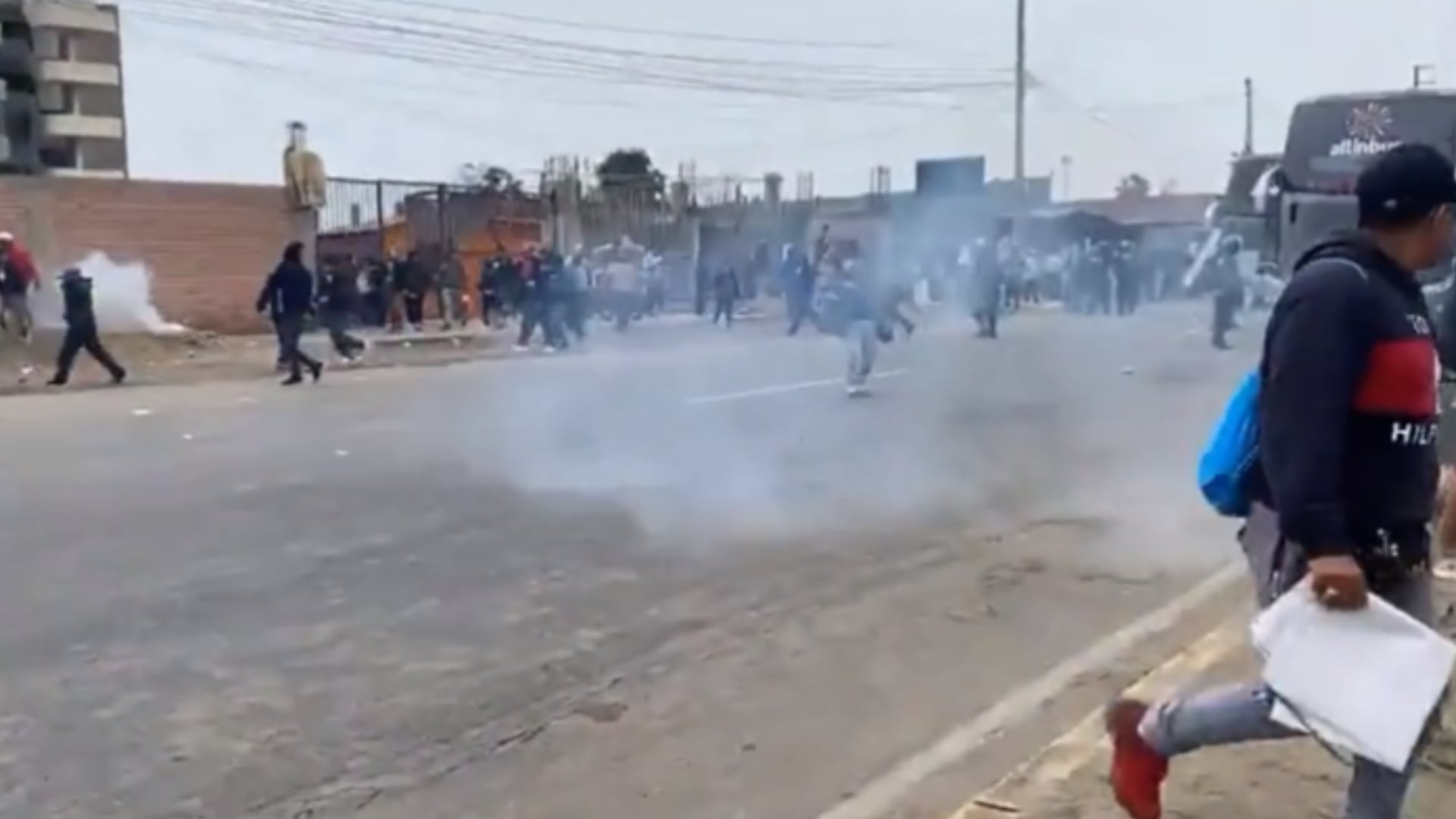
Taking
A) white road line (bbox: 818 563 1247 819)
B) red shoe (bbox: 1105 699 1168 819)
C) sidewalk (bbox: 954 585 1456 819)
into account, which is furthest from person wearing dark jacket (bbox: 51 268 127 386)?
red shoe (bbox: 1105 699 1168 819)

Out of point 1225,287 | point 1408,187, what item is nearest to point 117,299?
point 1225,287

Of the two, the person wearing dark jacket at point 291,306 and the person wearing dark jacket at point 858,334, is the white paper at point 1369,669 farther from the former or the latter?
the person wearing dark jacket at point 291,306

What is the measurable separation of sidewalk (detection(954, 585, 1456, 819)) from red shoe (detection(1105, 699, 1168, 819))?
6.8 inches

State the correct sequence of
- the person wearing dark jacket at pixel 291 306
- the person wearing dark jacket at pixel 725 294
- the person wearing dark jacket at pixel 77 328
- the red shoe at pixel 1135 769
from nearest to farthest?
the red shoe at pixel 1135 769, the person wearing dark jacket at pixel 77 328, the person wearing dark jacket at pixel 291 306, the person wearing dark jacket at pixel 725 294

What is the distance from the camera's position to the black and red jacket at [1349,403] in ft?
9.43

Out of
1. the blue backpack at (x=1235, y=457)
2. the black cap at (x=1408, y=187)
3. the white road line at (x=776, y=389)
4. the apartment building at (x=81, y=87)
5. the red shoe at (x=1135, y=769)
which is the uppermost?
the apartment building at (x=81, y=87)

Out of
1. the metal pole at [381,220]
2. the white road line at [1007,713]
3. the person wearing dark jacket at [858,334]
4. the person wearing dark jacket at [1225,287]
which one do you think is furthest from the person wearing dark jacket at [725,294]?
the white road line at [1007,713]

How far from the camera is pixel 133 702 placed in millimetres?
5051

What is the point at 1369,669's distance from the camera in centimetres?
296

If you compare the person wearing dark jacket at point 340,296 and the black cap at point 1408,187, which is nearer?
the black cap at point 1408,187

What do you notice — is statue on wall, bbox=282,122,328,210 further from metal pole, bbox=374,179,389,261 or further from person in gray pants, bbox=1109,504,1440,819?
person in gray pants, bbox=1109,504,1440,819

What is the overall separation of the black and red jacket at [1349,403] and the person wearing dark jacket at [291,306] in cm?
1640

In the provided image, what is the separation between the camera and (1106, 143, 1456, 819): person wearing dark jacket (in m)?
2.88

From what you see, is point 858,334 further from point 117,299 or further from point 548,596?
point 117,299
